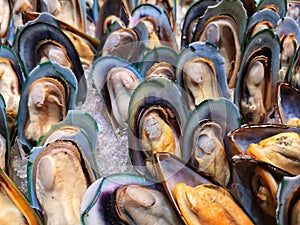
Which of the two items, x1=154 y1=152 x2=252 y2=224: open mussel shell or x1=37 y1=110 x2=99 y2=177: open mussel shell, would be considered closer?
x1=154 y1=152 x2=252 y2=224: open mussel shell

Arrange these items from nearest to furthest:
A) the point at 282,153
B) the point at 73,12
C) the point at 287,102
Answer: the point at 282,153 → the point at 287,102 → the point at 73,12

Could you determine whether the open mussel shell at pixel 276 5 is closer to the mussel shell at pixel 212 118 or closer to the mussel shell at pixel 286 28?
the mussel shell at pixel 286 28

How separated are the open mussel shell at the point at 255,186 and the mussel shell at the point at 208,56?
0.36 meters

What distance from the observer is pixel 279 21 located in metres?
1.27

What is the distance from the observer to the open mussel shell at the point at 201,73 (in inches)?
42.6

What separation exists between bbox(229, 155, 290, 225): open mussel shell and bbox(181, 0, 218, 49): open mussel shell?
2.20 ft

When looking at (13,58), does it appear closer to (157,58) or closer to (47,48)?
(47,48)

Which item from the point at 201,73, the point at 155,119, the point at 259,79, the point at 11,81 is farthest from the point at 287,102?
the point at 11,81

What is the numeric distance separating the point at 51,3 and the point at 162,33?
16.4 inches

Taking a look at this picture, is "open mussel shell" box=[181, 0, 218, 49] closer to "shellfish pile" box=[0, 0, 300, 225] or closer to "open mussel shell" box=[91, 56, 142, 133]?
"shellfish pile" box=[0, 0, 300, 225]

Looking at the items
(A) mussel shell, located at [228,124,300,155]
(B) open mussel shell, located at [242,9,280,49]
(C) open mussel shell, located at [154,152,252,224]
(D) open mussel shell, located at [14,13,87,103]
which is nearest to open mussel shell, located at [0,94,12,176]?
(D) open mussel shell, located at [14,13,87,103]

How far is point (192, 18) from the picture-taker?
1.40m

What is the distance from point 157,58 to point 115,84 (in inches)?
6.0

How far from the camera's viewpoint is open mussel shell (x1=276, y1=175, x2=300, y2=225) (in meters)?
0.68
